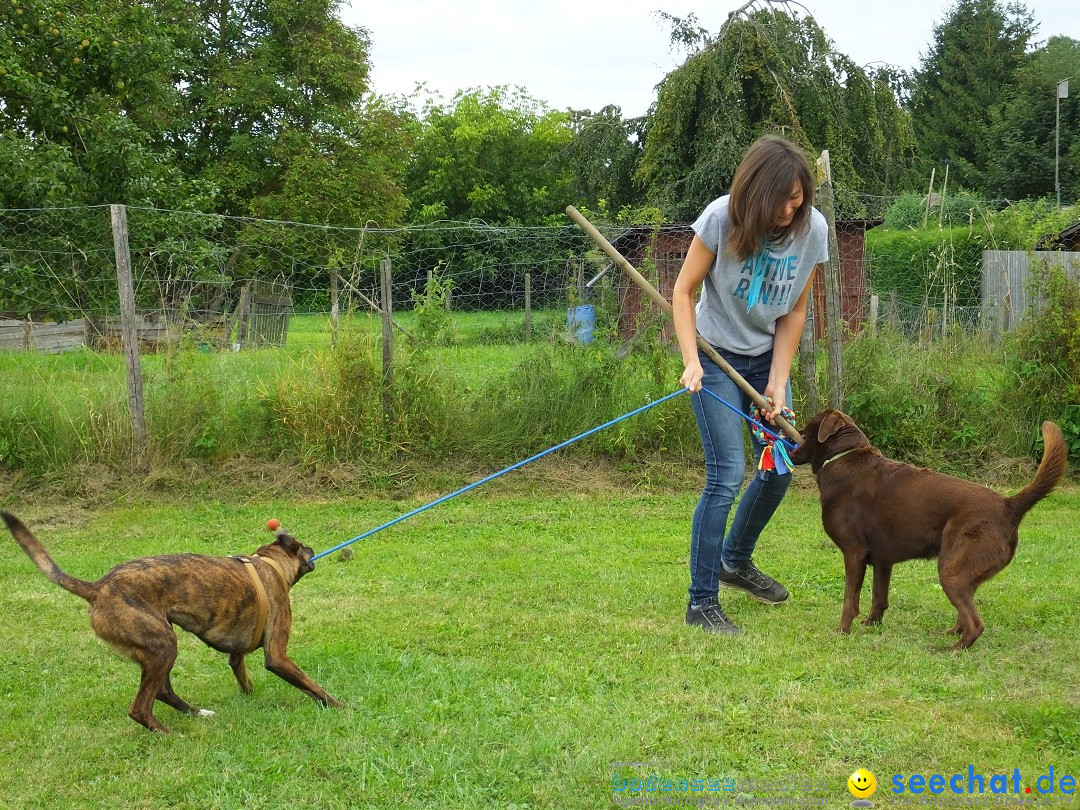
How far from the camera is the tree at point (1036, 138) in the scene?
34406mm

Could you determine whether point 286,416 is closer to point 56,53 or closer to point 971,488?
point 971,488

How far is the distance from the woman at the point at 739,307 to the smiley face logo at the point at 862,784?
157 centimetres

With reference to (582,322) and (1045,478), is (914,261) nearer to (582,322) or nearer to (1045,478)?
(582,322)

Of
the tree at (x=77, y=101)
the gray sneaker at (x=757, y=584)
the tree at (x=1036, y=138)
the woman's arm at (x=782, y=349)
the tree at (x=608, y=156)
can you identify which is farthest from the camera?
the tree at (x=1036, y=138)

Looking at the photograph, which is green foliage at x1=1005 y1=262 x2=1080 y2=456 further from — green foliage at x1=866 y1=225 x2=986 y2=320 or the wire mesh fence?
green foliage at x1=866 y1=225 x2=986 y2=320

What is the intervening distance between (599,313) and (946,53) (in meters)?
40.6

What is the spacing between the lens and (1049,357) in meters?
8.31

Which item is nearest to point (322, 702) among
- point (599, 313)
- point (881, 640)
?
point (881, 640)

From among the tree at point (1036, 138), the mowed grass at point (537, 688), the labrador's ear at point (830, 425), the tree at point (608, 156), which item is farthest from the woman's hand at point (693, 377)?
the tree at point (1036, 138)

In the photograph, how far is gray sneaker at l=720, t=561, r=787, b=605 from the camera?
16.8ft

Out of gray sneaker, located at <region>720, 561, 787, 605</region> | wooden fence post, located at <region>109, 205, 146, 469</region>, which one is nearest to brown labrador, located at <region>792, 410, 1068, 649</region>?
gray sneaker, located at <region>720, 561, 787, 605</region>

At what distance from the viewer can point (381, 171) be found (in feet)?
94.6

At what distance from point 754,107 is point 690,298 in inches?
583

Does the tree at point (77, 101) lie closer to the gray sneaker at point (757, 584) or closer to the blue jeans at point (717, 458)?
the blue jeans at point (717, 458)
